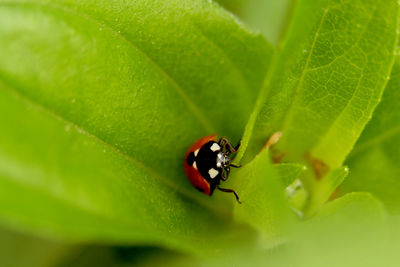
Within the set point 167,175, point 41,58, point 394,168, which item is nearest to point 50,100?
point 41,58

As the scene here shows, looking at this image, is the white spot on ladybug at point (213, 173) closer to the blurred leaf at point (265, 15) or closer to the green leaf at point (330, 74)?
the green leaf at point (330, 74)

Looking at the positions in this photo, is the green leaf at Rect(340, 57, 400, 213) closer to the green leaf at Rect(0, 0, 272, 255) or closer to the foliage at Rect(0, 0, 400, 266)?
the foliage at Rect(0, 0, 400, 266)

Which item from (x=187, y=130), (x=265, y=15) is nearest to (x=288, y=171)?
(x=187, y=130)

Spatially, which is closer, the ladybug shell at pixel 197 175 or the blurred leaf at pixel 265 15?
the ladybug shell at pixel 197 175

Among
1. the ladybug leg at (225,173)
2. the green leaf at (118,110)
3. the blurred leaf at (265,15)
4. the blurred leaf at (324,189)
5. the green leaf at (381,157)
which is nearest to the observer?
the green leaf at (118,110)

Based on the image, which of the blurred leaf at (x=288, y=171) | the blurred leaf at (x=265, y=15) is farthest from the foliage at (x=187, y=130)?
the blurred leaf at (x=265, y=15)
